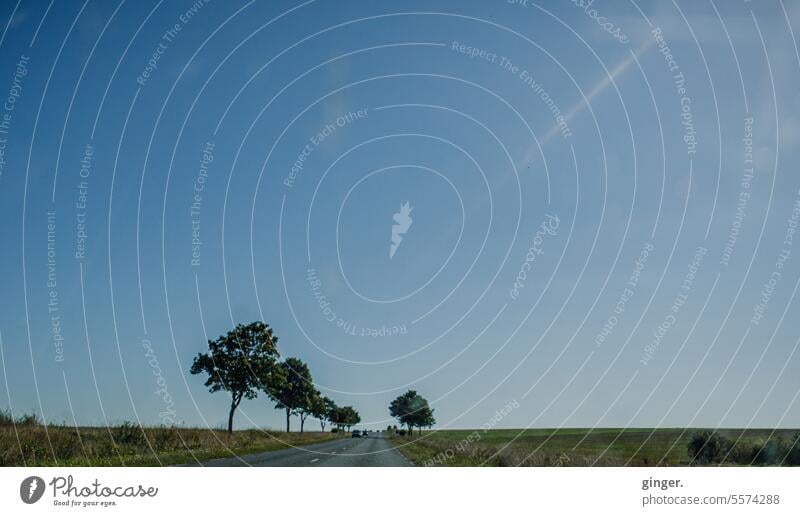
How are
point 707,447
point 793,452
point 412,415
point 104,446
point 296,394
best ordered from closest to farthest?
point 793,452 → point 707,447 → point 104,446 → point 412,415 → point 296,394

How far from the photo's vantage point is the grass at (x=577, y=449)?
1947 cm

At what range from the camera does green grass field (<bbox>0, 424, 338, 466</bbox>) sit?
65.4 feet

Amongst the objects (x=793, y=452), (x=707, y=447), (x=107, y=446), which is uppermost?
(x=107, y=446)

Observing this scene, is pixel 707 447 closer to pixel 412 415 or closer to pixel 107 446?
pixel 412 415

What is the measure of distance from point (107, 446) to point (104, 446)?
9cm

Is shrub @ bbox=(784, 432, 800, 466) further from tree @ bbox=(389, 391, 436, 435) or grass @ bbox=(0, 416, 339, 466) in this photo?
grass @ bbox=(0, 416, 339, 466)

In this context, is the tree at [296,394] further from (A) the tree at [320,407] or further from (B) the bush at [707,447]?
(B) the bush at [707,447]

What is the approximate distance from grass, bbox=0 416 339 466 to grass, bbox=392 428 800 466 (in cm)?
798

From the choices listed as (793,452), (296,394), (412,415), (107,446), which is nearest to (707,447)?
(793,452)

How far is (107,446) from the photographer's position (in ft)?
75.0

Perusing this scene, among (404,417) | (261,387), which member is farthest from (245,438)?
(404,417)

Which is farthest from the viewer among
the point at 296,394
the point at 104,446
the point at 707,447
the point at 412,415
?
the point at 296,394

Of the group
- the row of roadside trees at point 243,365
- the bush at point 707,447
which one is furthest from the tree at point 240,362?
the bush at point 707,447

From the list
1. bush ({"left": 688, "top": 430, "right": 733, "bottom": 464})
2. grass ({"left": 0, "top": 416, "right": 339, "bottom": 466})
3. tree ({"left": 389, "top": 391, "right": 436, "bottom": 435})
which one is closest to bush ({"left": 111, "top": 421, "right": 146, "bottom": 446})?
grass ({"left": 0, "top": 416, "right": 339, "bottom": 466})
